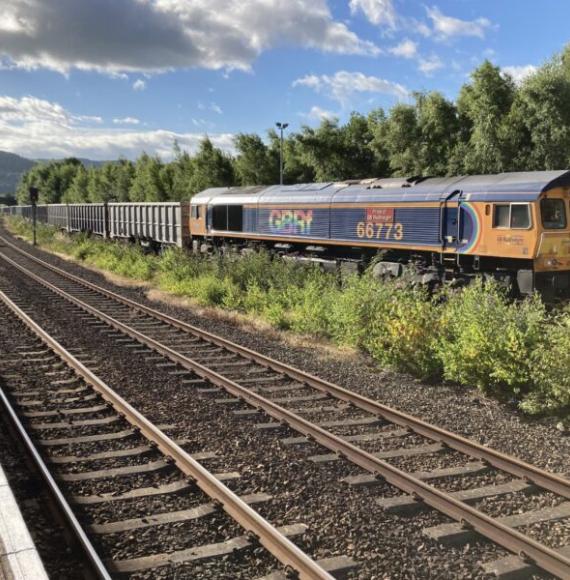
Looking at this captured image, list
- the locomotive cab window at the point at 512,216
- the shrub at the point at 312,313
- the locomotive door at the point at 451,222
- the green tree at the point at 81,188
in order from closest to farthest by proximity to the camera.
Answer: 1. the shrub at the point at 312,313
2. the locomotive cab window at the point at 512,216
3. the locomotive door at the point at 451,222
4. the green tree at the point at 81,188

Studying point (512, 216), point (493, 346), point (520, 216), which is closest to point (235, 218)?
point (512, 216)

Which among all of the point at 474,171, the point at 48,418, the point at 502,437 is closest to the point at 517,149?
the point at 474,171

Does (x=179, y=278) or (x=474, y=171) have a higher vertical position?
(x=474, y=171)

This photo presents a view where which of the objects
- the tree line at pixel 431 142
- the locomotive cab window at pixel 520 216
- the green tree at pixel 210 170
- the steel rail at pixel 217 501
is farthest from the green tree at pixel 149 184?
the steel rail at pixel 217 501

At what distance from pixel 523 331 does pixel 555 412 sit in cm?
127

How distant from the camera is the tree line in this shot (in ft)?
79.3

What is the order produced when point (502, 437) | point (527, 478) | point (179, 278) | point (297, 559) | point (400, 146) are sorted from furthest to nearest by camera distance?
point (400, 146), point (179, 278), point (502, 437), point (527, 478), point (297, 559)

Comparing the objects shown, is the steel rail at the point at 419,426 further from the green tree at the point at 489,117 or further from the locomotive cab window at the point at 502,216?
the green tree at the point at 489,117

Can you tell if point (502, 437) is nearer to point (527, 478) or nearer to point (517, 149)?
point (527, 478)

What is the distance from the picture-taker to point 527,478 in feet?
17.3

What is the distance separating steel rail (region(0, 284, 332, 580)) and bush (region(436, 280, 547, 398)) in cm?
397

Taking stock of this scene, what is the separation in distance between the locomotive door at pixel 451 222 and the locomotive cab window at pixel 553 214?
6.17 feet

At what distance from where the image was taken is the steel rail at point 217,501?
386 cm

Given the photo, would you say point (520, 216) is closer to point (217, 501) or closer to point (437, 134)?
point (217, 501)
